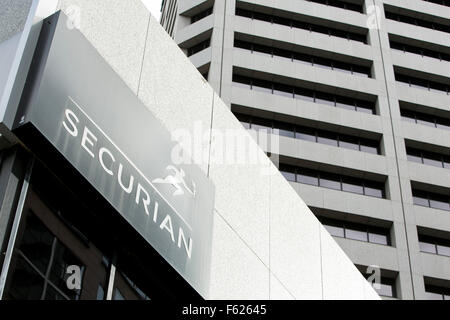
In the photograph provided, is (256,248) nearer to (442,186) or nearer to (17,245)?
(17,245)

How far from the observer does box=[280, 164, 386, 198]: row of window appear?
115 ft

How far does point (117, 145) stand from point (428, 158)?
1329 inches

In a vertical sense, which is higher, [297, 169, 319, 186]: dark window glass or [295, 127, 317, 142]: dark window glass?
[295, 127, 317, 142]: dark window glass

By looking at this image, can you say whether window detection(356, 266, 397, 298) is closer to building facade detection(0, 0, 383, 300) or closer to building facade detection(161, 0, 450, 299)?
building facade detection(161, 0, 450, 299)

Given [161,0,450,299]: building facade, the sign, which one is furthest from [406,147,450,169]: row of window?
the sign

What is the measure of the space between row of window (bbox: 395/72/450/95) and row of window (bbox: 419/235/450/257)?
383 inches

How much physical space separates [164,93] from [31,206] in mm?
2915

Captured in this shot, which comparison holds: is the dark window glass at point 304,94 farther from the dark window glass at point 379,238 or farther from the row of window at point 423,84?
the dark window glass at point 379,238

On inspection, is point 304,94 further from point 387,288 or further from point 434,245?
point 387,288

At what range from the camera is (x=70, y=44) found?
6.25 metres

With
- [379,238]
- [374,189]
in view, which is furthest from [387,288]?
[374,189]

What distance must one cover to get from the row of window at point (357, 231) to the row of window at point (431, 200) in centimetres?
297

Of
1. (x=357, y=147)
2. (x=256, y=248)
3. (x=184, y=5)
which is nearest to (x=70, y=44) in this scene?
(x=256, y=248)

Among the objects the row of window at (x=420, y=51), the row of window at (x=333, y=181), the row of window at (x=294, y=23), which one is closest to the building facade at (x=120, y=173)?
the row of window at (x=333, y=181)
